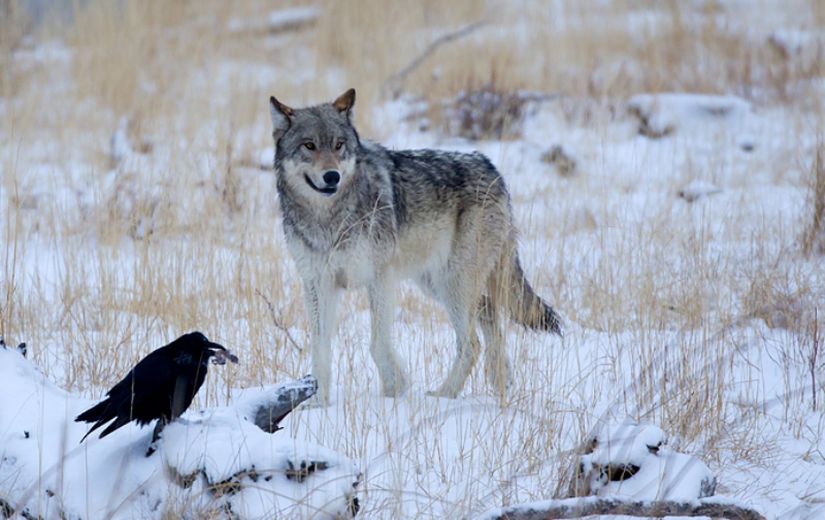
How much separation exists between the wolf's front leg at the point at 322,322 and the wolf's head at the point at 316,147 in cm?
48

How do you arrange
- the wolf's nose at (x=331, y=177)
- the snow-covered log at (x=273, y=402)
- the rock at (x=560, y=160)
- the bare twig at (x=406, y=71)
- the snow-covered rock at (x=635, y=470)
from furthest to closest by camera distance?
the bare twig at (x=406, y=71), the rock at (x=560, y=160), the wolf's nose at (x=331, y=177), the snow-covered log at (x=273, y=402), the snow-covered rock at (x=635, y=470)

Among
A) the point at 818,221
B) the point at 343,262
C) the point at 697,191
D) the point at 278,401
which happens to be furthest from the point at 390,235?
the point at 697,191

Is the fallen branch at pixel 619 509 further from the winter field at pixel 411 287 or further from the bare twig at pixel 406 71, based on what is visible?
the bare twig at pixel 406 71

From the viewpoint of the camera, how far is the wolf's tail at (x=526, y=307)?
4.84m

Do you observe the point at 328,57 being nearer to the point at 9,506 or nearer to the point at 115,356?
the point at 115,356

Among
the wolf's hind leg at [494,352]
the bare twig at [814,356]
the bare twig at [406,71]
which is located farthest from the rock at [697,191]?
the bare twig at [406,71]

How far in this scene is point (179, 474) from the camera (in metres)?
2.78

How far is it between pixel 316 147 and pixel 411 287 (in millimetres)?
1840

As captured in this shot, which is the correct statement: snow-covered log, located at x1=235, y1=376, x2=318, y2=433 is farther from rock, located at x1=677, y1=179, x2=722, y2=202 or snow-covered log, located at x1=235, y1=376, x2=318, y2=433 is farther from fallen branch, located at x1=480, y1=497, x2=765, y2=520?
rock, located at x1=677, y1=179, x2=722, y2=202

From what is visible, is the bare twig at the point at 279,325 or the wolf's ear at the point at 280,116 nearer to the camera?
the bare twig at the point at 279,325

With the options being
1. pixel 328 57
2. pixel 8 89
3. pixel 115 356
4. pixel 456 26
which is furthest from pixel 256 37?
pixel 115 356

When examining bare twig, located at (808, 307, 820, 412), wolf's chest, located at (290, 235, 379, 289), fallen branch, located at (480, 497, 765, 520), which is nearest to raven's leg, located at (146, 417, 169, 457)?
fallen branch, located at (480, 497, 765, 520)

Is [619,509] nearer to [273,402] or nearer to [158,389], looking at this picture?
[273,402]

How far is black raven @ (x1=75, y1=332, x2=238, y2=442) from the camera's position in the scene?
9.20ft
